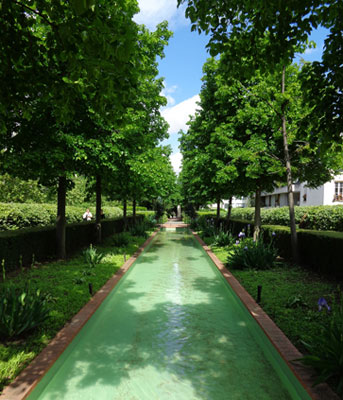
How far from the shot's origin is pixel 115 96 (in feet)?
14.0

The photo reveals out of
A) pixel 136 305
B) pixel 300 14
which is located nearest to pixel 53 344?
pixel 136 305

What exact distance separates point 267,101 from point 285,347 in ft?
29.8

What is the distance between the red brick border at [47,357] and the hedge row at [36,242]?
1997mm

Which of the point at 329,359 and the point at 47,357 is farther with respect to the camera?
the point at 47,357

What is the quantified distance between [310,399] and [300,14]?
5945mm

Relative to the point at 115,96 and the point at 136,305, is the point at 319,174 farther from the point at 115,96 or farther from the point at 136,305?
the point at 115,96

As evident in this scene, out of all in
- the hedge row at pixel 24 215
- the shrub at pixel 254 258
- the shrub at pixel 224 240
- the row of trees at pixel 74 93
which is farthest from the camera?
the shrub at pixel 224 240

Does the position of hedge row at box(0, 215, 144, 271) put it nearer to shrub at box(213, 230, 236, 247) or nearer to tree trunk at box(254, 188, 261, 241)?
shrub at box(213, 230, 236, 247)

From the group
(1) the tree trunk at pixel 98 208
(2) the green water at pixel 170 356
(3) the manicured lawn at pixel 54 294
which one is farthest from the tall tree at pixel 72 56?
(1) the tree trunk at pixel 98 208

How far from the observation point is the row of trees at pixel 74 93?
12.8 feet

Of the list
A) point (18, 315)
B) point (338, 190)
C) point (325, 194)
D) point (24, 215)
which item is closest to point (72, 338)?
point (18, 315)

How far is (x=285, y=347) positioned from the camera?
4.77 metres

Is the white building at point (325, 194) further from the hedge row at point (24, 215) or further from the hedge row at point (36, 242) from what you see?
the hedge row at point (24, 215)

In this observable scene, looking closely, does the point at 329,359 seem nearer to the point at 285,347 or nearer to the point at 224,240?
the point at 285,347
